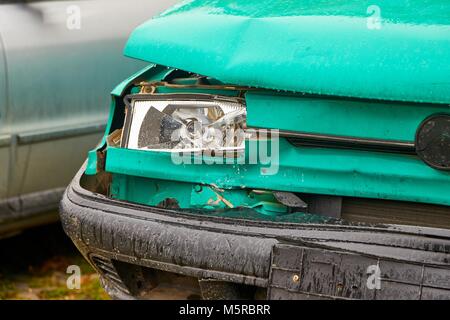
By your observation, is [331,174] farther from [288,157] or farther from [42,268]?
[42,268]

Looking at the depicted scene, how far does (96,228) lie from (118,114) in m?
0.55

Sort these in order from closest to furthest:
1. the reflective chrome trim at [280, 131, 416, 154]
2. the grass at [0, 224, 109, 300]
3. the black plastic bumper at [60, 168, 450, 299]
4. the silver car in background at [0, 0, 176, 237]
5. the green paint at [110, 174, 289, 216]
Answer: the black plastic bumper at [60, 168, 450, 299], the reflective chrome trim at [280, 131, 416, 154], the green paint at [110, 174, 289, 216], the silver car in background at [0, 0, 176, 237], the grass at [0, 224, 109, 300]

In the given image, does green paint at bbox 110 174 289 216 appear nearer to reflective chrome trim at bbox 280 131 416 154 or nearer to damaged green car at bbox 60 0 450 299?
damaged green car at bbox 60 0 450 299

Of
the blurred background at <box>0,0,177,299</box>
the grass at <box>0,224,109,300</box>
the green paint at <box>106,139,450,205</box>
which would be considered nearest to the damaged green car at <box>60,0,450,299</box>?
the green paint at <box>106,139,450,205</box>

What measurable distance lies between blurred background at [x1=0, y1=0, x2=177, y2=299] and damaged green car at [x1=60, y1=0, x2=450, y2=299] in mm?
1034

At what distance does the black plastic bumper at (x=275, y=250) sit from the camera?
2434 mm

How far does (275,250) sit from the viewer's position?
260 centimetres

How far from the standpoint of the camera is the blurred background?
158 inches

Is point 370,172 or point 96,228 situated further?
point 96,228

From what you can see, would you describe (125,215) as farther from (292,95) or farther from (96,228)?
(292,95)

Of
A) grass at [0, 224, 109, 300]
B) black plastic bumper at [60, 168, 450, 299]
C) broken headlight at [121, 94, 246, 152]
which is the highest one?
broken headlight at [121, 94, 246, 152]

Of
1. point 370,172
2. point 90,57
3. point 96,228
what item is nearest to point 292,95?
point 370,172

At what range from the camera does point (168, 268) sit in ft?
9.25

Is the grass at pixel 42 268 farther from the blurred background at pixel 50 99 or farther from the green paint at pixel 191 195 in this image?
the green paint at pixel 191 195
